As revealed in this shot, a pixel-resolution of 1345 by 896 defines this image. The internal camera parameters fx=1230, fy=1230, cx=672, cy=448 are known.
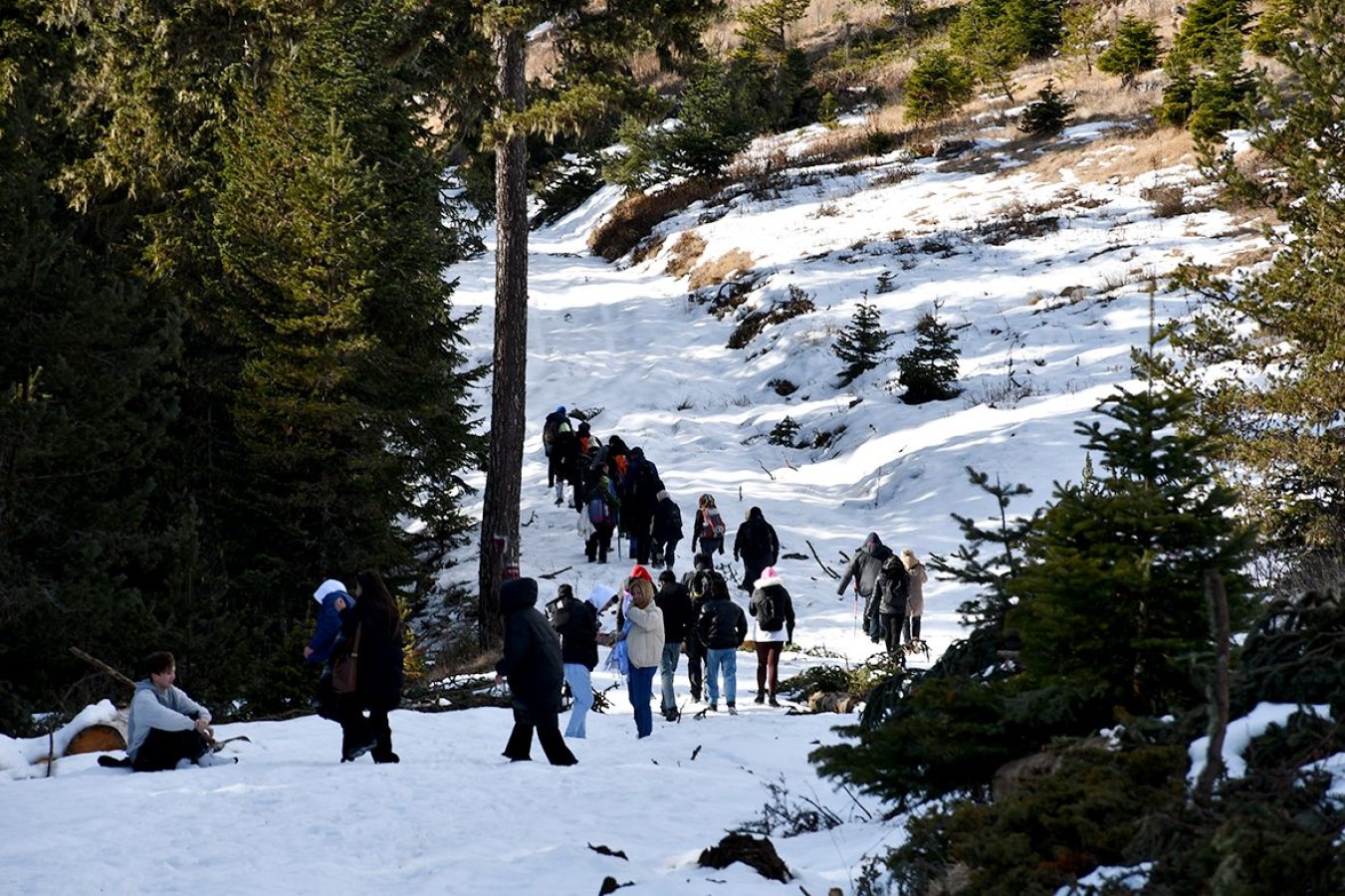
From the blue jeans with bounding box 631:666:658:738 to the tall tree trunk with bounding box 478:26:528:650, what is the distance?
16.2 feet

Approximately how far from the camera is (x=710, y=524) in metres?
19.5

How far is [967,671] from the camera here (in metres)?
6.62

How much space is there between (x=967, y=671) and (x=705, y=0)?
12.1 meters

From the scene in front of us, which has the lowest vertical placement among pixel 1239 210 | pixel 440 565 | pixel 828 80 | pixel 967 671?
pixel 440 565

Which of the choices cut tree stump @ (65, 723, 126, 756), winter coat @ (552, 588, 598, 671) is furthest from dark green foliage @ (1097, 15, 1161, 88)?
cut tree stump @ (65, 723, 126, 756)

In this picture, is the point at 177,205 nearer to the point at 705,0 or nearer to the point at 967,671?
the point at 705,0

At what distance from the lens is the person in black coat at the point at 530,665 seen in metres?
9.99

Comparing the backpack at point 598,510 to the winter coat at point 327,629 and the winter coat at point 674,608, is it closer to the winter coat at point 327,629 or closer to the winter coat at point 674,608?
the winter coat at point 674,608

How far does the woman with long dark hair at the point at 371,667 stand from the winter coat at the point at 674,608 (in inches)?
179

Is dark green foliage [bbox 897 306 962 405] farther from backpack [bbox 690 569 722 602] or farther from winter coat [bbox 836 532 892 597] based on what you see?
backpack [bbox 690 569 722 602]

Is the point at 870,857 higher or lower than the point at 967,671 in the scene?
lower

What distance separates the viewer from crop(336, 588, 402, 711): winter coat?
9.95 m

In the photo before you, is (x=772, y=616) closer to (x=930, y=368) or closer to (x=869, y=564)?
(x=869, y=564)

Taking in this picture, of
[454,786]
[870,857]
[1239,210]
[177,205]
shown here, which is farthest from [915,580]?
[1239,210]
